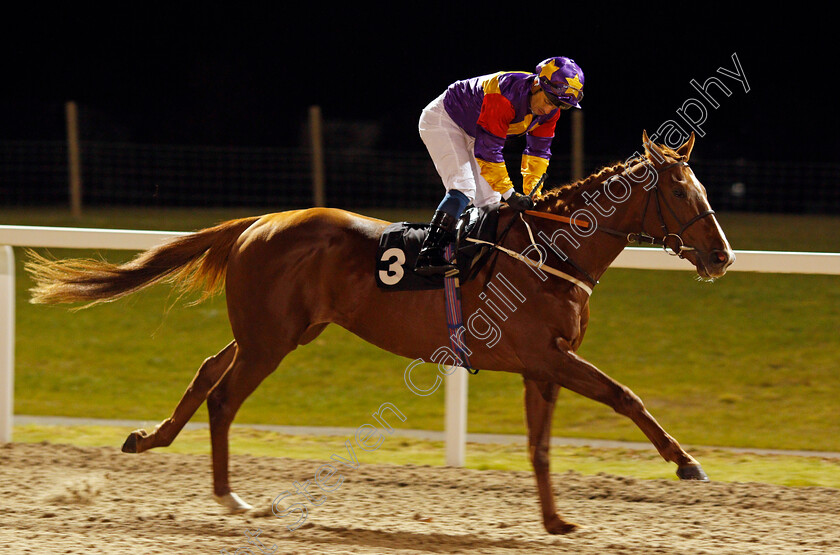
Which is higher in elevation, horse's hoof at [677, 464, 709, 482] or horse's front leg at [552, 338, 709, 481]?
horse's front leg at [552, 338, 709, 481]

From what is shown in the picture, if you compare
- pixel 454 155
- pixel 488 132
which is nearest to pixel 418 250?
pixel 454 155

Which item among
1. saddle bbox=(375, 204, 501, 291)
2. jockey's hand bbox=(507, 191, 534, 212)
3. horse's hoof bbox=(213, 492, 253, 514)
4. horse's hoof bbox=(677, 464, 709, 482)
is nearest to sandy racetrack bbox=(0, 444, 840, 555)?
horse's hoof bbox=(213, 492, 253, 514)

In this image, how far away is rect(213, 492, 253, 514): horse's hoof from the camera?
14.3 ft

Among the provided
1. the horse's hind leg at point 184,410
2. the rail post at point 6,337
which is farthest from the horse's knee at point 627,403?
the rail post at point 6,337

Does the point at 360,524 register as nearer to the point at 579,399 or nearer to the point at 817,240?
the point at 579,399

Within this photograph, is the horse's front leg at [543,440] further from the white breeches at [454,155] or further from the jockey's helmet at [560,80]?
the jockey's helmet at [560,80]

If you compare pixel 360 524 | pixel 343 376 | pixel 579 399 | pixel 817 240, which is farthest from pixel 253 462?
pixel 817 240

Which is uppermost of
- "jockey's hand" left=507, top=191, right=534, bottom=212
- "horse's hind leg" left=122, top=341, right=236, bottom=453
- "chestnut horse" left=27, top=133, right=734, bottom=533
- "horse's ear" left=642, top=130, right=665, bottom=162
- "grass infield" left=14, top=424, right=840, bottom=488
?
"horse's ear" left=642, top=130, right=665, bottom=162

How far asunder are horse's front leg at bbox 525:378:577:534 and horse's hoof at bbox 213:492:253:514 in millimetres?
1240

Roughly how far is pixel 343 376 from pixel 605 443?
2.06m

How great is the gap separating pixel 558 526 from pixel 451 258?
3.84ft

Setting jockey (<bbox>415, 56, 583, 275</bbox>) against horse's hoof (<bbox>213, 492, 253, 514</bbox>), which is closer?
jockey (<bbox>415, 56, 583, 275</bbox>)

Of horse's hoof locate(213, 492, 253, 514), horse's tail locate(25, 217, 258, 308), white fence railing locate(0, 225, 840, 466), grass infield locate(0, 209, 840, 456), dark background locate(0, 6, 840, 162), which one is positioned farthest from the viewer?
dark background locate(0, 6, 840, 162)

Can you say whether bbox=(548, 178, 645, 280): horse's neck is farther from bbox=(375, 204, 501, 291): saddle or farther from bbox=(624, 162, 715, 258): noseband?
bbox=(375, 204, 501, 291): saddle
